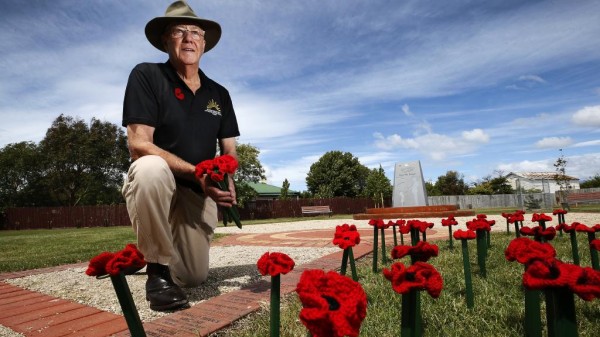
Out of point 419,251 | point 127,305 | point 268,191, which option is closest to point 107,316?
point 127,305

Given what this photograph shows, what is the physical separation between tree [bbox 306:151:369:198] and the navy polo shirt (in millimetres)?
50040

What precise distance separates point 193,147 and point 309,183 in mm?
54891

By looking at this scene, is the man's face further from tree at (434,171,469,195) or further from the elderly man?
tree at (434,171,469,195)

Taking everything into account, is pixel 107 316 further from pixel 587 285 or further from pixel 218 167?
pixel 587 285

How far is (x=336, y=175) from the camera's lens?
55219mm

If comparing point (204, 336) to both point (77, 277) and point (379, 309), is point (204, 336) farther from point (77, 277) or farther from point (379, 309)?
point (77, 277)

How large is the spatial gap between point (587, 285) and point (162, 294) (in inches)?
89.1

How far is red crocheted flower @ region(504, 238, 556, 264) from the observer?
114 centimetres

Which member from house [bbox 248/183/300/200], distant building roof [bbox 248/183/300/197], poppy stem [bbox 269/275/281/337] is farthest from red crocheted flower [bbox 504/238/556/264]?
house [bbox 248/183/300/200]

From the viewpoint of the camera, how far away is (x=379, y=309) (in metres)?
2.07

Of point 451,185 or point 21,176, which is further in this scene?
point 451,185

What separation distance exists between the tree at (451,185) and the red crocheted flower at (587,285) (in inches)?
2350

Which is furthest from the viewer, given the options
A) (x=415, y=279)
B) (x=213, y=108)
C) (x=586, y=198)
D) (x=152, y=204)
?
(x=586, y=198)

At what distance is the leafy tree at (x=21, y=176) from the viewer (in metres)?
42.2
